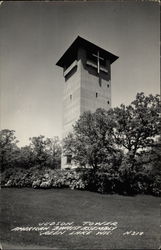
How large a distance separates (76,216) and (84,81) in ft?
65.2

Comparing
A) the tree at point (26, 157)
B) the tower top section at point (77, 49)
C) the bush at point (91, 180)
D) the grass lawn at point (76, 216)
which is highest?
the tower top section at point (77, 49)

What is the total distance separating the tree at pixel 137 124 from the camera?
20.2 m

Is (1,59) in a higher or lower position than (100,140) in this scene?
higher

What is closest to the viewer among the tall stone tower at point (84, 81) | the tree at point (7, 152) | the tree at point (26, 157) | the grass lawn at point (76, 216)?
the grass lawn at point (76, 216)

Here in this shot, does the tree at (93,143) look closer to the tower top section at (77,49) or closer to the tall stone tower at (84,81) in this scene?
the tall stone tower at (84,81)

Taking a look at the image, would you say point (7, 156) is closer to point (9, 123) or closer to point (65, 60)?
point (65, 60)

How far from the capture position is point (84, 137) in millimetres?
20500

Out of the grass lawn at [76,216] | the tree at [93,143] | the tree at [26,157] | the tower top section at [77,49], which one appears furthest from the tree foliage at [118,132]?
the tree at [26,157]

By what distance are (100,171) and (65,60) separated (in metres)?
19.2

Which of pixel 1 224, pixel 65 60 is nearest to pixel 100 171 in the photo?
pixel 1 224

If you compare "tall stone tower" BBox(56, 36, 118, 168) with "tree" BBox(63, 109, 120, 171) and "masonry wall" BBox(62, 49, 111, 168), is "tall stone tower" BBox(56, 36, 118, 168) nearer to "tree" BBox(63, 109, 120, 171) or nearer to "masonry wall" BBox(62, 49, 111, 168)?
"masonry wall" BBox(62, 49, 111, 168)

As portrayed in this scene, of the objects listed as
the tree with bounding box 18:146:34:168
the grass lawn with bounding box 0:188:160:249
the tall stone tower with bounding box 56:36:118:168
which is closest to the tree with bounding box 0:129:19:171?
the tree with bounding box 18:146:34:168

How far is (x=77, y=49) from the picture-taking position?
2961 cm

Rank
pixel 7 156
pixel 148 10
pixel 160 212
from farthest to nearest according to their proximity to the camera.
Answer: pixel 7 156 → pixel 160 212 → pixel 148 10
